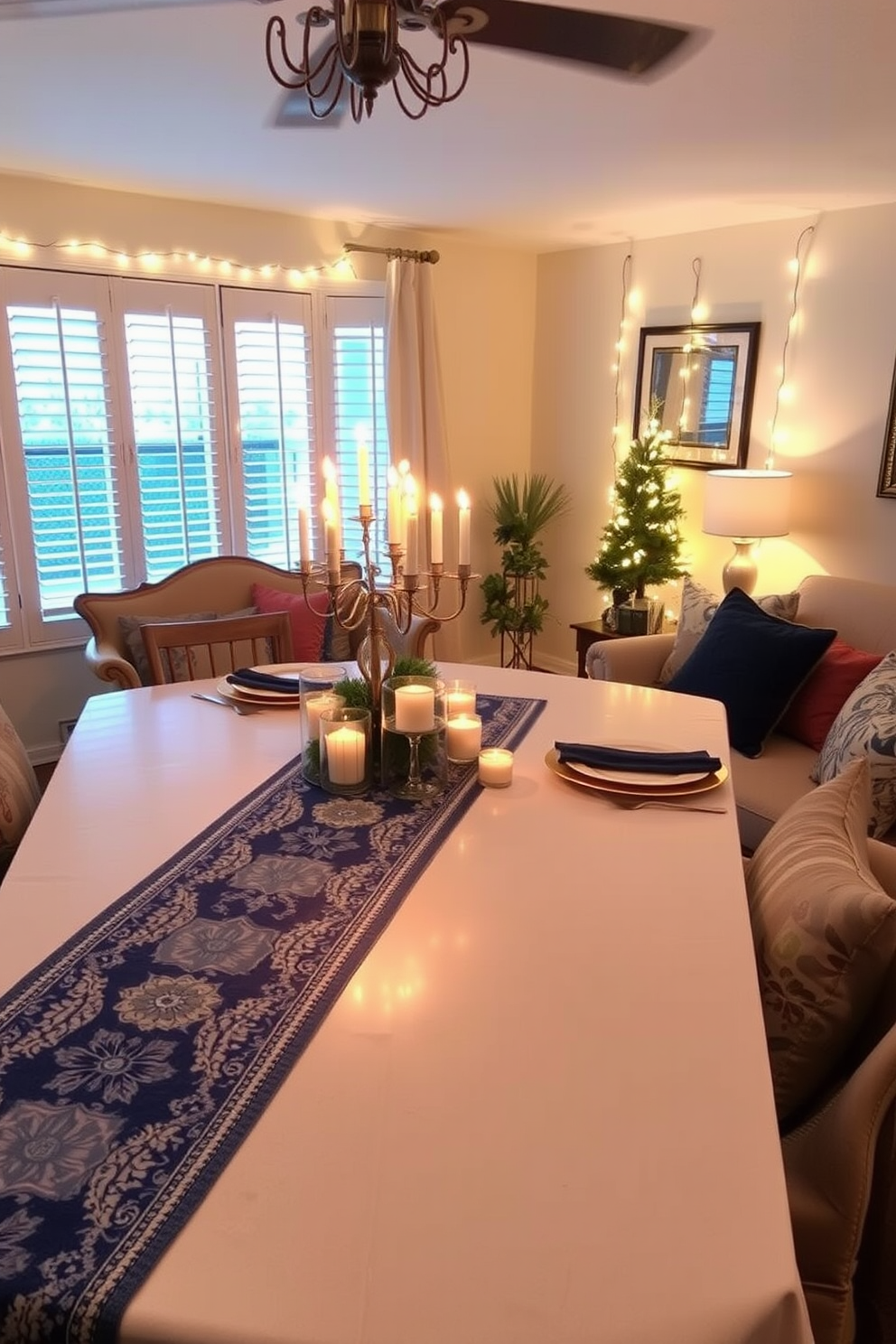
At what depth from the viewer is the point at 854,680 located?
285 cm

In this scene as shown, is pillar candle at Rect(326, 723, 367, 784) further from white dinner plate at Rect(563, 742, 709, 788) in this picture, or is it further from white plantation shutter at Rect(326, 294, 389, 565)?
white plantation shutter at Rect(326, 294, 389, 565)

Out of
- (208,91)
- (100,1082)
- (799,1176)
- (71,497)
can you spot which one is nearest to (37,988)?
(100,1082)

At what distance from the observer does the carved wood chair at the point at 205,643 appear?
264 cm

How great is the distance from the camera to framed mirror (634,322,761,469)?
4051mm

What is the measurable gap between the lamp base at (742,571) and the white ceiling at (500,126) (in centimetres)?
136

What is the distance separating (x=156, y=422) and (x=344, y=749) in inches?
108

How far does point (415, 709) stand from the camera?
1.67 m

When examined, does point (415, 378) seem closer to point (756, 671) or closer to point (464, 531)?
point (756, 671)

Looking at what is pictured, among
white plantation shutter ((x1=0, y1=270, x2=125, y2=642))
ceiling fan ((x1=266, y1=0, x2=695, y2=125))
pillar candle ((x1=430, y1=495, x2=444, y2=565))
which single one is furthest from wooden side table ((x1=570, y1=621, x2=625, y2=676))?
ceiling fan ((x1=266, y1=0, x2=695, y2=125))

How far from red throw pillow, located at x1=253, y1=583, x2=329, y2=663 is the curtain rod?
5.60 ft

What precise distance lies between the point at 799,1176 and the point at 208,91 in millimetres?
2746

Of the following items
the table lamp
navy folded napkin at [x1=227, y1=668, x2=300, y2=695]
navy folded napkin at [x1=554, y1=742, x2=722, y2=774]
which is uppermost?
the table lamp

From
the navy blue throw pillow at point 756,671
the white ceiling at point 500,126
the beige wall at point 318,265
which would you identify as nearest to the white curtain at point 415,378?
the beige wall at point 318,265

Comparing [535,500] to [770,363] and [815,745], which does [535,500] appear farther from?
[815,745]
